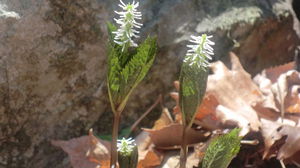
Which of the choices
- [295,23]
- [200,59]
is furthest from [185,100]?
[295,23]

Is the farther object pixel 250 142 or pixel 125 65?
pixel 250 142

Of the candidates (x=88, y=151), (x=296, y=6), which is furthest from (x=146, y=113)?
(x=296, y=6)

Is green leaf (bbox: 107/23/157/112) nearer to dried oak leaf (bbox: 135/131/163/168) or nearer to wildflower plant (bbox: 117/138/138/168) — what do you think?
wildflower plant (bbox: 117/138/138/168)

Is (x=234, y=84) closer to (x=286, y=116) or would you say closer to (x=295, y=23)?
(x=286, y=116)

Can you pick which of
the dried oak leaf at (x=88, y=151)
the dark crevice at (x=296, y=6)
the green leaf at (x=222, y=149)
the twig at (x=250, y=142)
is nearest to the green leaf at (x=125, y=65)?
the green leaf at (x=222, y=149)

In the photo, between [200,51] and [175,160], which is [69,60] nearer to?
[175,160]

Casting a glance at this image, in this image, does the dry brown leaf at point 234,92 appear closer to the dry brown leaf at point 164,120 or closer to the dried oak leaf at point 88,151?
the dry brown leaf at point 164,120
